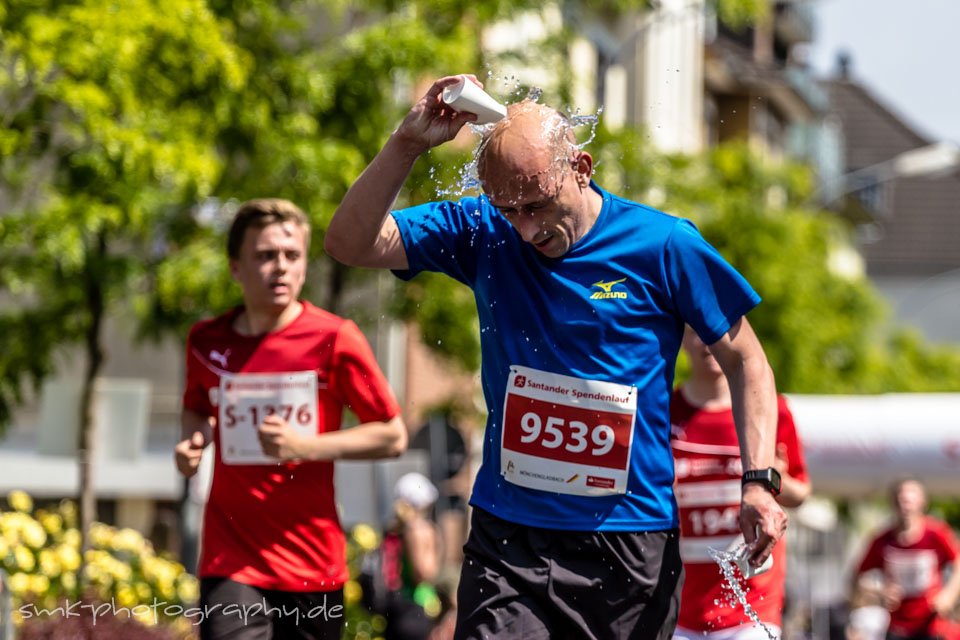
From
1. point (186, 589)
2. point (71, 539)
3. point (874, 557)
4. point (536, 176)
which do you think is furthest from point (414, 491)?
point (536, 176)

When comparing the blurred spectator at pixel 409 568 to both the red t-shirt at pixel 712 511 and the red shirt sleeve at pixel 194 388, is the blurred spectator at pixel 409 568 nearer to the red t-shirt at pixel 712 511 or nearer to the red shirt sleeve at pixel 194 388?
the red t-shirt at pixel 712 511

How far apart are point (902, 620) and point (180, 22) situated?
655 cm

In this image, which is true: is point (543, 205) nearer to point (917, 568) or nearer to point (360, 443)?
point (360, 443)

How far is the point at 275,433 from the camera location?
6152 mm

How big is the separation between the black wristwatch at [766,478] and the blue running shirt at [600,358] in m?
0.28

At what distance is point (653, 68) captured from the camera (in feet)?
130

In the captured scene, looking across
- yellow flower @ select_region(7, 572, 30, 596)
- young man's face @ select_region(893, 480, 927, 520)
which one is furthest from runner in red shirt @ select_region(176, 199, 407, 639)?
young man's face @ select_region(893, 480, 927, 520)

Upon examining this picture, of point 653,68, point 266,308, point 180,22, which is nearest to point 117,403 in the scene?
point 180,22

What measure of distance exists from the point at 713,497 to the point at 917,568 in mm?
6247

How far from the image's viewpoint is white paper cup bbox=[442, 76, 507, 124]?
471cm

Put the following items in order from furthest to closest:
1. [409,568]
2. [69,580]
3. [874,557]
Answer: [409,568] → [874,557] → [69,580]

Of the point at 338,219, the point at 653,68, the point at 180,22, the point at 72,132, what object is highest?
the point at 653,68

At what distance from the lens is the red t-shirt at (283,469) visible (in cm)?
636

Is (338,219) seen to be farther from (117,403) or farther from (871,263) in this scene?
(871,263)
